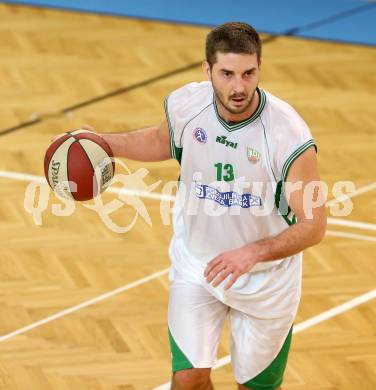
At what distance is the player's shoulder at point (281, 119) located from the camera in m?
4.63

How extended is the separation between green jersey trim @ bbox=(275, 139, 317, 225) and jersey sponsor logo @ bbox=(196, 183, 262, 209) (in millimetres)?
89

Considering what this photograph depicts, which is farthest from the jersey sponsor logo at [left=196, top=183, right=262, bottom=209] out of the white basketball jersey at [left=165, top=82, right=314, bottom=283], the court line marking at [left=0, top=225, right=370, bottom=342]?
the court line marking at [left=0, top=225, right=370, bottom=342]

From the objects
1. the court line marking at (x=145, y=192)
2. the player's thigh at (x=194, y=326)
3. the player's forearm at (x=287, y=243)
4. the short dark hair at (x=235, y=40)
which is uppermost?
the short dark hair at (x=235, y=40)

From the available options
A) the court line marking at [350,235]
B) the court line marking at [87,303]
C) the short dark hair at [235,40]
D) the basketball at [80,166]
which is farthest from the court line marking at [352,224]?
the short dark hair at [235,40]

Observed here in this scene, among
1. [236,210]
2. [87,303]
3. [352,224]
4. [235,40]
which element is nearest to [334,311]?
[352,224]

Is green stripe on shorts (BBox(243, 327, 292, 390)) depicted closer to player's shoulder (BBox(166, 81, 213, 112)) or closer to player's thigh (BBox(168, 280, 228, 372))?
player's thigh (BBox(168, 280, 228, 372))

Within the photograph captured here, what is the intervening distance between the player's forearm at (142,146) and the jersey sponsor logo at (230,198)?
1.12ft

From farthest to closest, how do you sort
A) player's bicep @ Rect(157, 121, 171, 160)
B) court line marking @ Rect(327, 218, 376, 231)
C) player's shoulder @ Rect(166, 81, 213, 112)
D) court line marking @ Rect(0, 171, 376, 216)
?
court line marking @ Rect(0, 171, 376, 216), court line marking @ Rect(327, 218, 376, 231), player's bicep @ Rect(157, 121, 171, 160), player's shoulder @ Rect(166, 81, 213, 112)

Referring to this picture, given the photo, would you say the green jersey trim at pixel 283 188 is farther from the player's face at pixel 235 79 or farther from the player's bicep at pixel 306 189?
the player's face at pixel 235 79

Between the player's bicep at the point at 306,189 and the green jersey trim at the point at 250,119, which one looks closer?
the player's bicep at the point at 306,189

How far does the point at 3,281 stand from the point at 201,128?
2558 mm

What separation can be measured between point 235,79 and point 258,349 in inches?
49.1

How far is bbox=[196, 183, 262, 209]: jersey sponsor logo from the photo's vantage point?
4758 millimetres

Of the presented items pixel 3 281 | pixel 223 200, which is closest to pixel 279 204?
pixel 223 200
